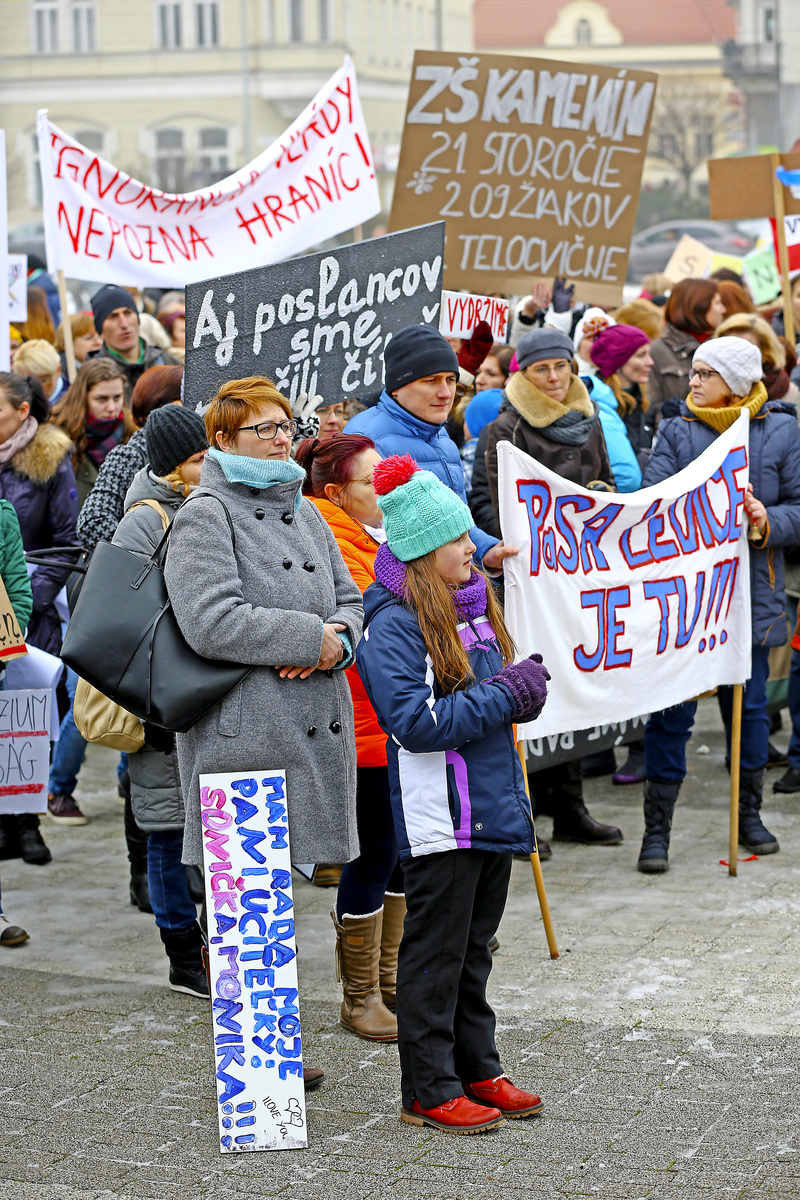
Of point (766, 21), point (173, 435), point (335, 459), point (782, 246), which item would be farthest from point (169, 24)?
point (335, 459)

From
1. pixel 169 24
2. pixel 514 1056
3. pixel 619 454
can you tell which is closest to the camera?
pixel 514 1056

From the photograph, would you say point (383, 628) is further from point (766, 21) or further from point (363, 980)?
point (766, 21)

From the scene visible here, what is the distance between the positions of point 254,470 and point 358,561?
0.77 m

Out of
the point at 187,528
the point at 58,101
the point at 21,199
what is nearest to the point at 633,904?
the point at 187,528

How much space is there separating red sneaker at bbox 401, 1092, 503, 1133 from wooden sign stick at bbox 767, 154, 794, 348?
19.6ft

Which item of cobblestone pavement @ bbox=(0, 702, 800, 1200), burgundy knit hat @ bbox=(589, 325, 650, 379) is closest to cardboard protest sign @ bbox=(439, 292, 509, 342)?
burgundy knit hat @ bbox=(589, 325, 650, 379)

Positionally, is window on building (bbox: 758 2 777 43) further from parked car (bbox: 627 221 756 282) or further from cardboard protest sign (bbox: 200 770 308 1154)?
cardboard protest sign (bbox: 200 770 308 1154)

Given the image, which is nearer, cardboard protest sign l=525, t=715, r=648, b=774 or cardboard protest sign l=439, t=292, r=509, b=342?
cardboard protest sign l=525, t=715, r=648, b=774

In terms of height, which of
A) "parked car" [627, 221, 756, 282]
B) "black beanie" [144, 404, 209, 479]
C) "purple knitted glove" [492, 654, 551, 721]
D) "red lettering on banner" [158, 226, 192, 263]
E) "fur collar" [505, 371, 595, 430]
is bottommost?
"parked car" [627, 221, 756, 282]

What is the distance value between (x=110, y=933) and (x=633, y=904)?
195 cm

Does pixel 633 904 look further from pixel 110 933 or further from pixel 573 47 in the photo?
pixel 573 47

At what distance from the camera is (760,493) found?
6508 millimetres

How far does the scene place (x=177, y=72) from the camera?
56500mm

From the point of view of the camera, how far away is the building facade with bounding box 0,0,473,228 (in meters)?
55.4
